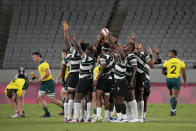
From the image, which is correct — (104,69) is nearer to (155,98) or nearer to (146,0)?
(155,98)

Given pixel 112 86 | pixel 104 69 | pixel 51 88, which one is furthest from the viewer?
pixel 51 88

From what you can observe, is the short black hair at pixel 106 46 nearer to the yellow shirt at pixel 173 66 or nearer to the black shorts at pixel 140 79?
the black shorts at pixel 140 79

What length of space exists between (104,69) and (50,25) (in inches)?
681

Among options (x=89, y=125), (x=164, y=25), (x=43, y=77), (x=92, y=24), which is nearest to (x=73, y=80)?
(x=89, y=125)

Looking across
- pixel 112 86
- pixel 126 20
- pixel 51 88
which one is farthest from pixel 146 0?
Result: pixel 112 86

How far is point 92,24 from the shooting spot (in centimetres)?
2948

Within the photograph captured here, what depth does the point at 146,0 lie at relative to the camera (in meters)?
31.3

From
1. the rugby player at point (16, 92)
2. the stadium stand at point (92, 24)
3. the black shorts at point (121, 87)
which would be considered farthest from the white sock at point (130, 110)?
the stadium stand at point (92, 24)

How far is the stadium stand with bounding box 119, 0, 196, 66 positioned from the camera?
28312 mm

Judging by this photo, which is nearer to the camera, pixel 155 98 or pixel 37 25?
pixel 155 98

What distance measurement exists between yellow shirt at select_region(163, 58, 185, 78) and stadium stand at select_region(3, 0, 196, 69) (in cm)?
1070

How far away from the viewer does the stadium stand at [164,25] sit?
2831 cm

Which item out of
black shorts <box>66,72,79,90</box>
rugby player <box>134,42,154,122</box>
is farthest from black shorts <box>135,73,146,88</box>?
black shorts <box>66,72,79,90</box>

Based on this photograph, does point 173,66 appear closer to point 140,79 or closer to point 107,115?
point 140,79
